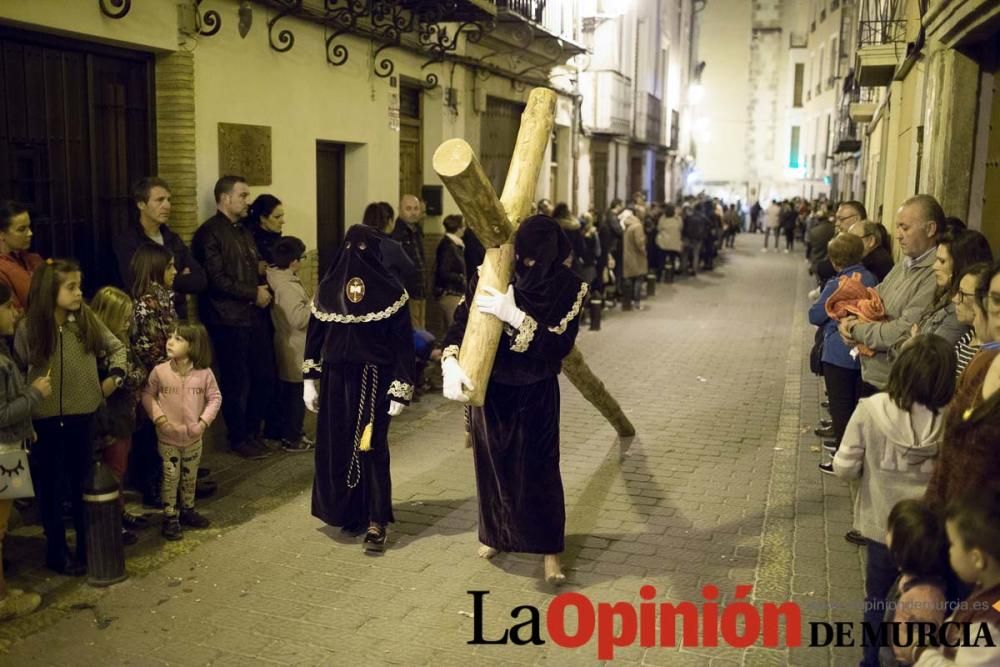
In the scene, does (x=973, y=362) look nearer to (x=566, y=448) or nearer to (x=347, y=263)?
(x=347, y=263)

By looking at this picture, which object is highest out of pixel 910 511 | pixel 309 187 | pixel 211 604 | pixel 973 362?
pixel 309 187

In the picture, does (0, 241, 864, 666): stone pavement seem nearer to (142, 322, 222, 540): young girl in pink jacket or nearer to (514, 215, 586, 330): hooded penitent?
(142, 322, 222, 540): young girl in pink jacket

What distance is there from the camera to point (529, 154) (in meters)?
5.44

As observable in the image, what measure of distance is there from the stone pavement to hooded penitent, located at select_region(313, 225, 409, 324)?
1.35m

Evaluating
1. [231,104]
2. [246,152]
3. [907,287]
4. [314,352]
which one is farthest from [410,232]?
[907,287]

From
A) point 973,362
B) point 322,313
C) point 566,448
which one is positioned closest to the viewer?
point 973,362

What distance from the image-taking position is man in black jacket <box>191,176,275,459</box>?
7152 millimetres

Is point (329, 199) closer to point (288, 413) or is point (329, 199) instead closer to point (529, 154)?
point (288, 413)

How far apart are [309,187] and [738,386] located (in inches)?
190

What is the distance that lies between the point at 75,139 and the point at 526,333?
3.77 metres

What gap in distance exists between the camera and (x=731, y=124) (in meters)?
44.9

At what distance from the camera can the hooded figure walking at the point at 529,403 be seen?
5090 mm

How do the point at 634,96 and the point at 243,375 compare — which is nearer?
the point at 243,375

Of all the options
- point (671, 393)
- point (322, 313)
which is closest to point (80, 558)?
point (322, 313)
